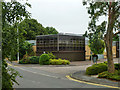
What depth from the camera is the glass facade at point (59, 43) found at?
124 ft

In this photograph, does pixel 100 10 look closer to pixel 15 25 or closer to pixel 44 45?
pixel 15 25

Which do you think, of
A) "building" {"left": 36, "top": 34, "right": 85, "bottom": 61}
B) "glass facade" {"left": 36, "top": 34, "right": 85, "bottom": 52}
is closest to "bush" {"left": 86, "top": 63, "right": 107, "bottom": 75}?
"building" {"left": 36, "top": 34, "right": 85, "bottom": 61}

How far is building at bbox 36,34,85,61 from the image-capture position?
123ft

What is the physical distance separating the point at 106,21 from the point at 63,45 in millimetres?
21569

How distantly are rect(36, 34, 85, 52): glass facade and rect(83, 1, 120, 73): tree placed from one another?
20.9 m

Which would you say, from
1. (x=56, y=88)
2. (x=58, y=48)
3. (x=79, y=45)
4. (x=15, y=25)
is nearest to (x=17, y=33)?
(x=15, y=25)

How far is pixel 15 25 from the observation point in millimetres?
4281

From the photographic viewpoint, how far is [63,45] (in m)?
38.0

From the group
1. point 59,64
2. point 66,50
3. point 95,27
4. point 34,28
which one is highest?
point 34,28

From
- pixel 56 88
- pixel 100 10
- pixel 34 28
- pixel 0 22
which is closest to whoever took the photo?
pixel 0 22

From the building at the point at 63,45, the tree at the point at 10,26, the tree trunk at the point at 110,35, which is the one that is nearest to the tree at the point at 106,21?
the tree trunk at the point at 110,35

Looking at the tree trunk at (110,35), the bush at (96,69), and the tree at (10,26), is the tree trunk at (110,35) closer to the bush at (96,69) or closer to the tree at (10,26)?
the bush at (96,69)

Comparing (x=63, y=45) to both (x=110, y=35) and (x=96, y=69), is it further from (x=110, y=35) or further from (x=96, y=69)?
(x=110, y=35)

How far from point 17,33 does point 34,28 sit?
6168 cm
